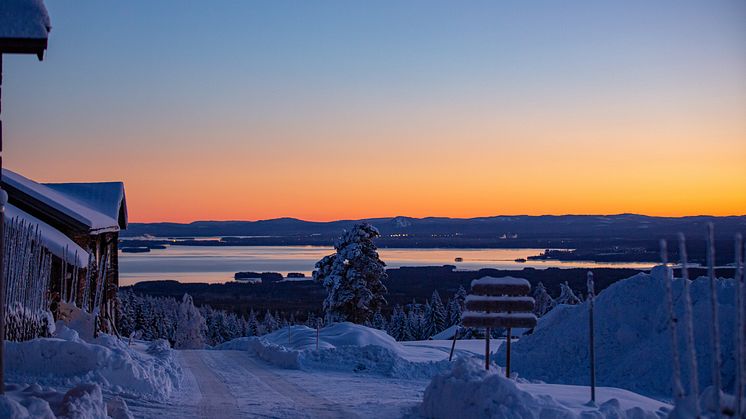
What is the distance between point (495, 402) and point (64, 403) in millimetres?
5891

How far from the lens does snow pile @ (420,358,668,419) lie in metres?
11.3

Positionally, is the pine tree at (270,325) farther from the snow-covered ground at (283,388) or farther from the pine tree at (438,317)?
the snow-covered ground at (283,388)

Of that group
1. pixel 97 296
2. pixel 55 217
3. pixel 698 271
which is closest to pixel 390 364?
pixel 97 296

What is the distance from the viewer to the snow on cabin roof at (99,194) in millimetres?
31719

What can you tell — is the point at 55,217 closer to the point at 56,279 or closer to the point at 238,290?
the point at 56,279

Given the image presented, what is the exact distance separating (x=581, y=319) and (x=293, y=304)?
10143cm

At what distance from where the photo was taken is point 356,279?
156 feet

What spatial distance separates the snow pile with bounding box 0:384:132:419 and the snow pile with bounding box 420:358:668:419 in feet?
15.7

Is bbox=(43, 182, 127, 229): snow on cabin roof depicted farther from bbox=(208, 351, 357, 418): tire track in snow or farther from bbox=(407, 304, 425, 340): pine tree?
bbox=(407, 304, 425, 340): pine tree

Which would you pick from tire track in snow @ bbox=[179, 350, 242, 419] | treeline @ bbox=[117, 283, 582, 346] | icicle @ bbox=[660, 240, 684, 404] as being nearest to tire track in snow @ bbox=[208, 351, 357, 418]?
tire track in snow @ bbox=[179, 350, 242, 419]

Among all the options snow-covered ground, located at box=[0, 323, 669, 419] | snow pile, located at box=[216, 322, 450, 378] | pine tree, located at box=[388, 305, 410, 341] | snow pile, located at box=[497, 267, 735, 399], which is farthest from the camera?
pine tree, located at box=[388, 305, 410, 341]

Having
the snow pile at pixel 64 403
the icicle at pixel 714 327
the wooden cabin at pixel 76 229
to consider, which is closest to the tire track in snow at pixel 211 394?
the snow pile at pixel 64 403

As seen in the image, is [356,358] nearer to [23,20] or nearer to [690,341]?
[23,20]

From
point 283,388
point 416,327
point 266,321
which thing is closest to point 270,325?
point 266,321
